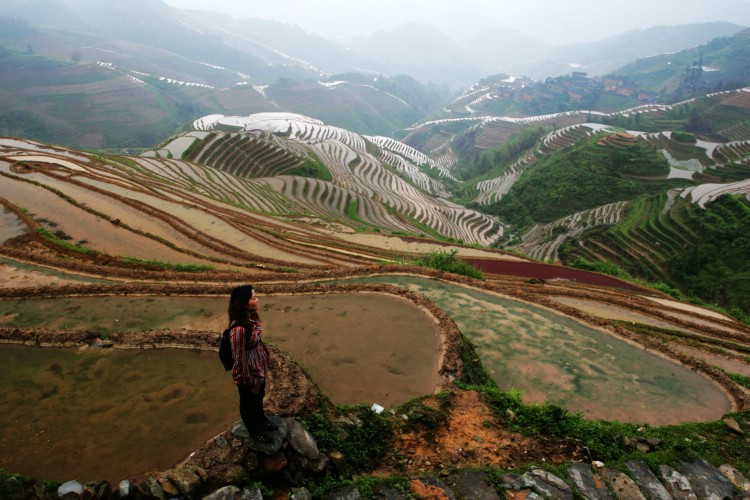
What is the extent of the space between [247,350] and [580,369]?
7095mm

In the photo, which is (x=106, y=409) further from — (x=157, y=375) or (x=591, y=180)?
(x=591, y=180)

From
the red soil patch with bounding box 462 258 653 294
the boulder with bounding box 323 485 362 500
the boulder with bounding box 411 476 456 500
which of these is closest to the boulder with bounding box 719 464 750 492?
the boulder with bounding box 411 476 456 500

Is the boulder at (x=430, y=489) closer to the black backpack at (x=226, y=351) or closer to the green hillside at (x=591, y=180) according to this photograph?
the black backpack at (x=226, y=351)

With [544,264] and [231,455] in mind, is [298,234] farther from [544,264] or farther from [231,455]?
[231,455]

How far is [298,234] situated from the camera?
21281mm

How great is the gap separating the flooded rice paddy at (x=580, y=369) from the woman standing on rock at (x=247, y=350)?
523 centimetres

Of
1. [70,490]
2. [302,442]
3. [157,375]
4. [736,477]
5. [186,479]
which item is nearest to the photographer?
[70,490]

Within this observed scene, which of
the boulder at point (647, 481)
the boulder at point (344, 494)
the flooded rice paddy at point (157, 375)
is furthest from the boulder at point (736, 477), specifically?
the boulder at point (344, 494)

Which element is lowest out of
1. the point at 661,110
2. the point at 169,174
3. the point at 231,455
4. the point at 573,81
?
the point at 169,174

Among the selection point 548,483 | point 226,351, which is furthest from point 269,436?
point 548,483

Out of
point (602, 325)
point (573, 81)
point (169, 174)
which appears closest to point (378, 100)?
point (573, 81)

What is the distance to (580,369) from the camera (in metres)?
8.08

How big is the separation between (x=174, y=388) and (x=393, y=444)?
318 cm

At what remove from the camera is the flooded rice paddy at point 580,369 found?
711 cm
